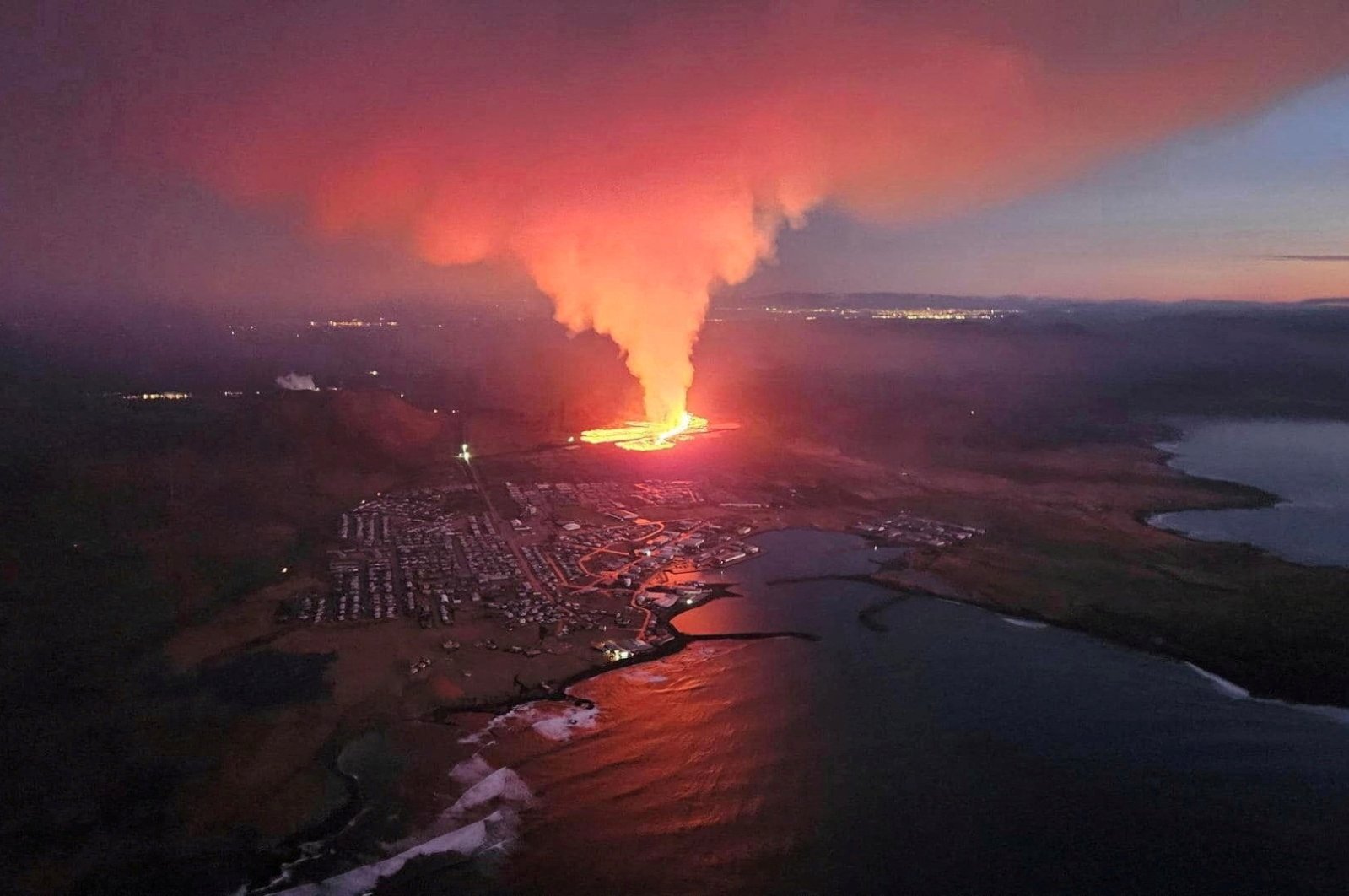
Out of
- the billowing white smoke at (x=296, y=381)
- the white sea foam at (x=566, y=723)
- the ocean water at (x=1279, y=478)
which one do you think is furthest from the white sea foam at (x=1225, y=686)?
the billowing white smoke at (x=296, y=381)

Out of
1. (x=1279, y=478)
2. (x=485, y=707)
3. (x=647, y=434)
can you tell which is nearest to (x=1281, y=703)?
(x=485, y=707)

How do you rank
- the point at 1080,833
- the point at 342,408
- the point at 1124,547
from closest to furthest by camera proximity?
1. the point at 1080,833
2. the point at 1124,547
3. the point at 342,408

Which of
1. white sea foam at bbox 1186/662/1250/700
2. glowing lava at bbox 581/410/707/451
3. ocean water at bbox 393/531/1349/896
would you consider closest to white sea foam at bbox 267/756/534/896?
ocean water at bbox 393/531/1349/896

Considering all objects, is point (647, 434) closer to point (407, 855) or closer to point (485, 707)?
point (485, 707)

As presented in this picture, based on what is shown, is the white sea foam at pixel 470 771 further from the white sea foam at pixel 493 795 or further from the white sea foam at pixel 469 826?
the white sea foam at pixel 493 795

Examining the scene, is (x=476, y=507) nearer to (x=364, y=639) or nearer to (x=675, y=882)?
(x=364, y=639)

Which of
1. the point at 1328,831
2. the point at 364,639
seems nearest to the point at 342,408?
the point at 364,639

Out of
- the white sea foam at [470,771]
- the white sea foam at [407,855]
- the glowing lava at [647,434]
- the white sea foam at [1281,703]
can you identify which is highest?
the glowing lava at [647,434]
